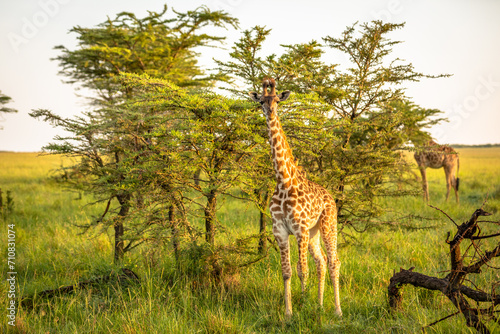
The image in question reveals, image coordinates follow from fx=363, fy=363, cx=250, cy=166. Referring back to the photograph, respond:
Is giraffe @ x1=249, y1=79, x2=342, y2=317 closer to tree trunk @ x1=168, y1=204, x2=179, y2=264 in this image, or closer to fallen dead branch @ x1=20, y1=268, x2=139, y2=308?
tree trunk @ x1=168, y1=204, x2=179, y2=264

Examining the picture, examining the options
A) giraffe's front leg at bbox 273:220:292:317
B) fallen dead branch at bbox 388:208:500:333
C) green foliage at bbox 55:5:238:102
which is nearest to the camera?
fallen dead branch at bbox 388:208:500:333

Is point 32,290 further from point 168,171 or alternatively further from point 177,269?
point 168,171

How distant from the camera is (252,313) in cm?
519

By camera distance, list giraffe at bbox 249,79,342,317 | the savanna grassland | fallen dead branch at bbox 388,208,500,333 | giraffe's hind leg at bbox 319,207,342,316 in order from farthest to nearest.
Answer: giraffe's hind leg at bbox 319,207,342,316 < giraffe at bbox 249,79,342,317 < the savanna grassland < fallen dead branch at bbox 388,208,500,333

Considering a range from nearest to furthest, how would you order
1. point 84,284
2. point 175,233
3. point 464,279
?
1. point 464,279
2. point 175,233
3. point 84,284

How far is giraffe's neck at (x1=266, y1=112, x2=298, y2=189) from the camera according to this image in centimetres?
465

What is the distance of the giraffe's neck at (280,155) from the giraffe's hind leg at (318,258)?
1.13 meters

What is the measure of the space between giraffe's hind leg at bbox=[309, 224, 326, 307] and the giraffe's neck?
1134 millimetres

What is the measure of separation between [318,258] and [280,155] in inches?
68.3

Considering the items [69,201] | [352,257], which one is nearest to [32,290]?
[352,257]

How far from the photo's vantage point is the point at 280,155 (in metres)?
4.75

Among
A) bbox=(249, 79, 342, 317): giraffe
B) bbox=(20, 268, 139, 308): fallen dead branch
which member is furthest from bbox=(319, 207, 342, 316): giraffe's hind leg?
bbox=(20, 268, 139, 308): fallen dead branch

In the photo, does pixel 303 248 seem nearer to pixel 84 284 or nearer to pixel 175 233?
pixel 175 233

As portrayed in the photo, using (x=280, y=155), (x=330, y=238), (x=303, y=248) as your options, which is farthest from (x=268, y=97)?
(x=330, y=238)
